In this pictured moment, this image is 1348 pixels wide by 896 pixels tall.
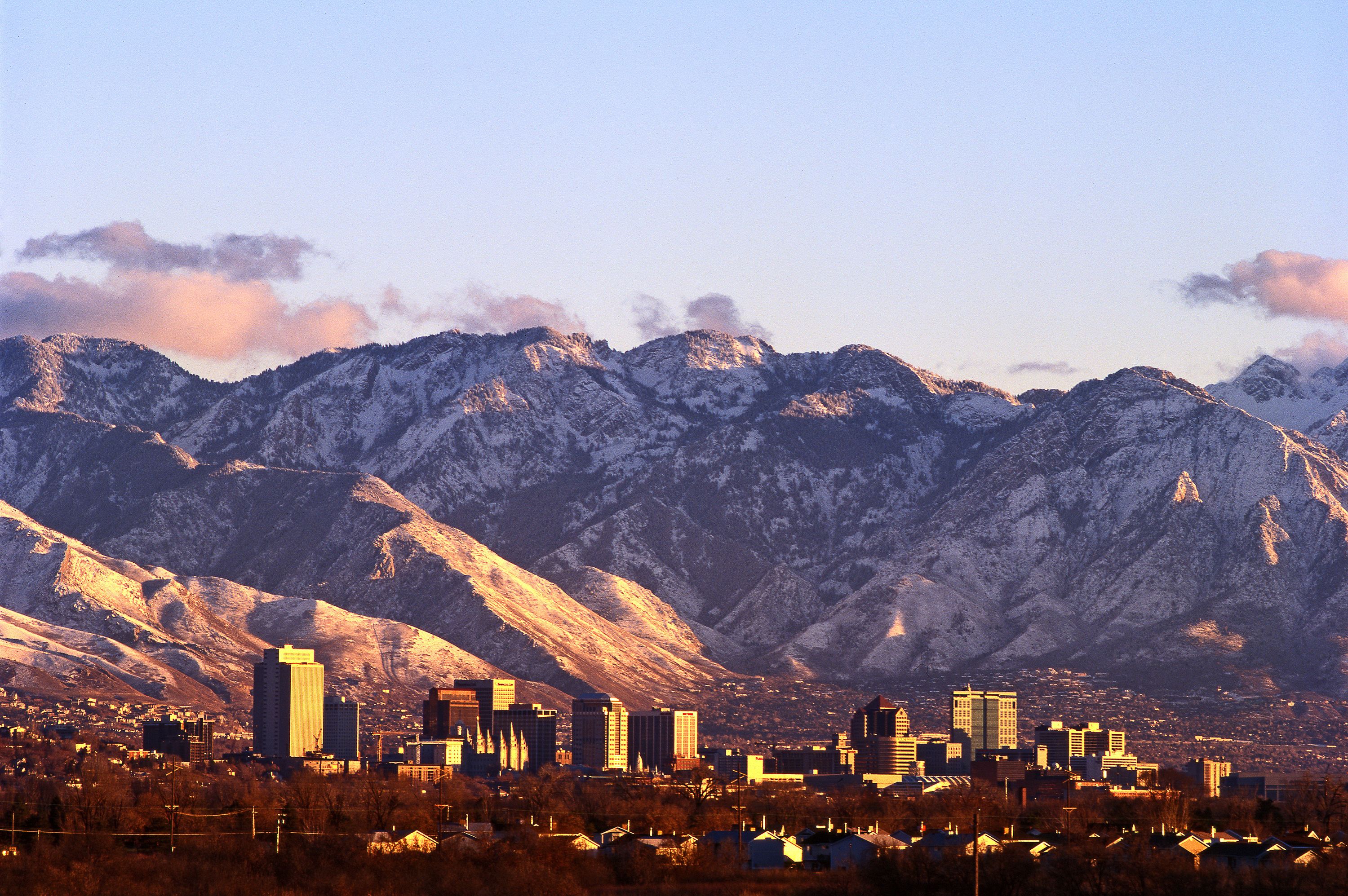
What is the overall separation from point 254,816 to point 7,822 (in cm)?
2057

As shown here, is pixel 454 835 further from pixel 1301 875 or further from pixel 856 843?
pixel 1301 875

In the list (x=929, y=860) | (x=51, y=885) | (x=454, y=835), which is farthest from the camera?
(x=454, y=835)

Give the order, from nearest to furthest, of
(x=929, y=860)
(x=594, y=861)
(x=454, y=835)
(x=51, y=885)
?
(x=51, y=885) < (x=929, y=860) < (x=594, y=861) < (x=454, y=835)

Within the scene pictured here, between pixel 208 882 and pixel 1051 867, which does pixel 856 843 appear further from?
pixel 208 882

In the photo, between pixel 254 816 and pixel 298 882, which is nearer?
pixel 298 882

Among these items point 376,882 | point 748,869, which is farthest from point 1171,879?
point 376,882

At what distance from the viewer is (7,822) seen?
7835 inches

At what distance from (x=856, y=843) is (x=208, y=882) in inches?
2264

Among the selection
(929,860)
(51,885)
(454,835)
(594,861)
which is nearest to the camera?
(51,885)

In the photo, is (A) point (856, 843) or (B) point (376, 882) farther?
(A) point (856, 843)

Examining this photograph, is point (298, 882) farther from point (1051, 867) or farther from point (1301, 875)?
point (1301, 875)

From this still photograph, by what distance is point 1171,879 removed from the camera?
518ft

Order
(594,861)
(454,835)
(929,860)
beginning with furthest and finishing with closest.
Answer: (454,835) → (594,861) → (929,860)

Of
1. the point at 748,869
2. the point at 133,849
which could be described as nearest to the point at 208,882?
the point at 133,849
